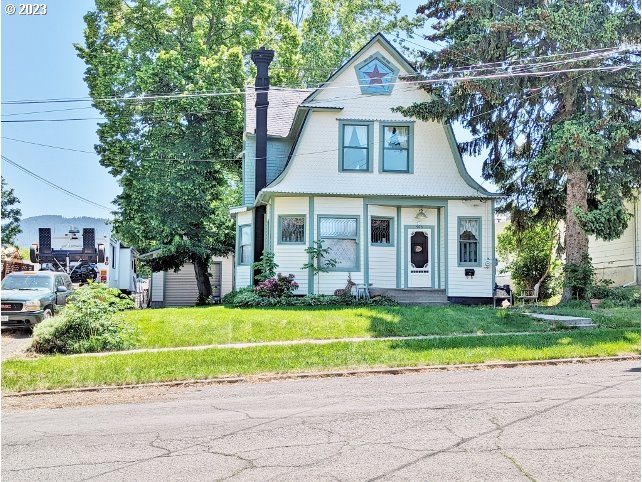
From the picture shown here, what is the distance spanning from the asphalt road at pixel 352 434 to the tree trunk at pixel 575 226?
1068 cm

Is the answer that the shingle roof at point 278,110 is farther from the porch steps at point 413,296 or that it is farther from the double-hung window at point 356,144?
the porch steps at point 413,296

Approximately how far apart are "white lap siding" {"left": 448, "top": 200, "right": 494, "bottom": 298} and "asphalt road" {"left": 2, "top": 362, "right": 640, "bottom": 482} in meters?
12.2

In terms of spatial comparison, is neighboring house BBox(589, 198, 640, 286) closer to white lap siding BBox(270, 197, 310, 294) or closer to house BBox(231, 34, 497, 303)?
house BBox(231, 34, 497, 303)

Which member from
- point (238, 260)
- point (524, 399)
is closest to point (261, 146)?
point (238, 260)

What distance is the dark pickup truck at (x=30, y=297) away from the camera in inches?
656

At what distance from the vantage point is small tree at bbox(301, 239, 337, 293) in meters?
21.0

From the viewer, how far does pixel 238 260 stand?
2395 cm

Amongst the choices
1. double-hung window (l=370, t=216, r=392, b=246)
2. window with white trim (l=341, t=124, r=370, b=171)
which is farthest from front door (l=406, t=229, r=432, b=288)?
window with white trim (l=341, t=124, r=370, b=171)

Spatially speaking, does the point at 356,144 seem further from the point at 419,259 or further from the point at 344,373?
the point at 344,373

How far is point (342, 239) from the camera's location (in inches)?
856

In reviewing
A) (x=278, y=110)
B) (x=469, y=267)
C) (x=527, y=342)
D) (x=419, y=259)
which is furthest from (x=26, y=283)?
(x=469, y=267)

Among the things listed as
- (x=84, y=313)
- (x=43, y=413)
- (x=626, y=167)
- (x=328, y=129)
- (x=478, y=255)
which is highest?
(x=328, y=129)

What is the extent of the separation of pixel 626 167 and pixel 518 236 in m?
5.81

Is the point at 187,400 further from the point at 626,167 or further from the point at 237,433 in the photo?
the point at 626,167
